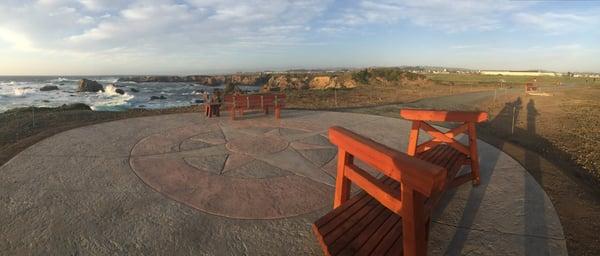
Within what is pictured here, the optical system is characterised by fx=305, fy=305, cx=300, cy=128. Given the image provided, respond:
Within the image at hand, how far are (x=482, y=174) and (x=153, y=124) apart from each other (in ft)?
26.9

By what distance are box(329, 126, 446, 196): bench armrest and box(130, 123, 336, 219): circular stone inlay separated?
1745 mm

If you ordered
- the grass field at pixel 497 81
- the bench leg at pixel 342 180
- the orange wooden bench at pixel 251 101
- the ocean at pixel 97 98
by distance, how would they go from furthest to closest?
the grass field at pixel 497 81
the ocean at pixel 97 98
the orange wooden bench at pixel 251 101
the bench leg at pixel 342 180

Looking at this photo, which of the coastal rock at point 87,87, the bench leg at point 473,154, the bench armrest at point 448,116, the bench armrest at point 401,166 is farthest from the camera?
the coastal rock at point 87,87

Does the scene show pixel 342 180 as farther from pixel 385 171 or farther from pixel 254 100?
pixel 254 100

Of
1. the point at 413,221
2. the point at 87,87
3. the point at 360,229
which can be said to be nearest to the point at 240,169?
the point at 360,229

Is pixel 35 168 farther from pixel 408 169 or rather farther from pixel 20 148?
pixel 408 169

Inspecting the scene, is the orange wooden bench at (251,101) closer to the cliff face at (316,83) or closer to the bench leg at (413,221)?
the bench leg at (413,221)

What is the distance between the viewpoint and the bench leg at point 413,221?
6.16 feet

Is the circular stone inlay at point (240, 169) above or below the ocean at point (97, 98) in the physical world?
below

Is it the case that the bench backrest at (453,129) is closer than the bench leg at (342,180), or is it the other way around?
the bench leg at (342,180)

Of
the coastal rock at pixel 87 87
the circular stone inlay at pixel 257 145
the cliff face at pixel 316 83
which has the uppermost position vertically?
the cliff face at pixel 316 83

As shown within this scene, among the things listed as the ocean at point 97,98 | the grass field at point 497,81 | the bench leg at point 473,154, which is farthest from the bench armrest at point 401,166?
the grass field at point 497,81

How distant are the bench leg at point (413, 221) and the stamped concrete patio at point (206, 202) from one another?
1.21 meters

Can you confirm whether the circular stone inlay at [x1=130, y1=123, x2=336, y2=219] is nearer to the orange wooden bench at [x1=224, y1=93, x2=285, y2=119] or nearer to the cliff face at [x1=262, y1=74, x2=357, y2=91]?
the orange wooden bench at [x1=224, y1=93, x2=285, y2=119]
